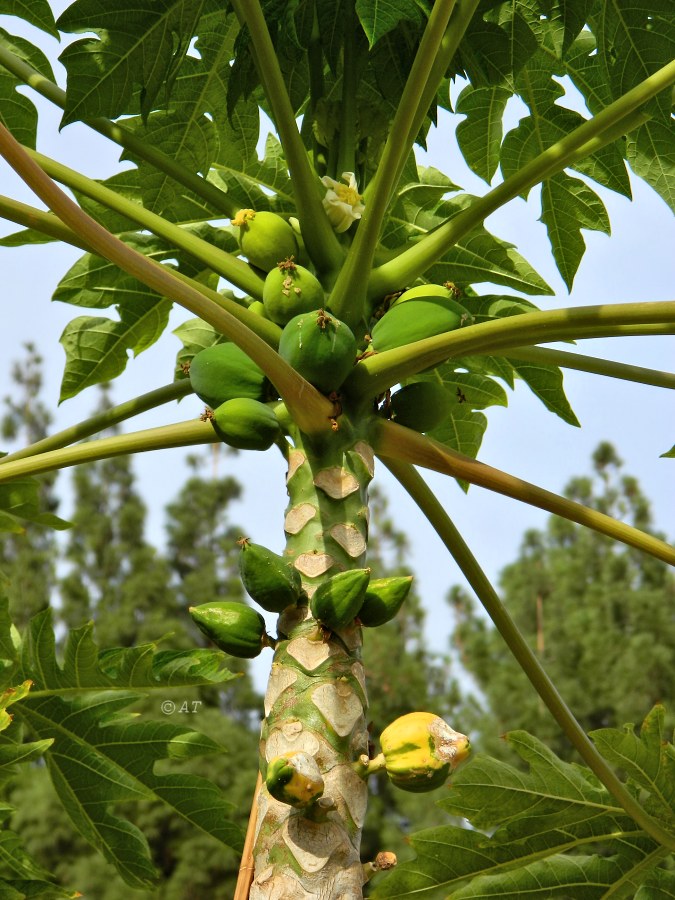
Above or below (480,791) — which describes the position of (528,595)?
above

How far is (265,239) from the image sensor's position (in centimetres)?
222

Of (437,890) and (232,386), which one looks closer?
(232,386)

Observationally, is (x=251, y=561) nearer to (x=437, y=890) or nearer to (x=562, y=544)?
(x=437, y=890)

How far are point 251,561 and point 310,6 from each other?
1277 mm

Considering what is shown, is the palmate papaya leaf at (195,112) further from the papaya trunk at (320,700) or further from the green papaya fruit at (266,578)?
the green papaya fruit at (266,578)

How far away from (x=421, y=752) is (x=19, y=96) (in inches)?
72.8

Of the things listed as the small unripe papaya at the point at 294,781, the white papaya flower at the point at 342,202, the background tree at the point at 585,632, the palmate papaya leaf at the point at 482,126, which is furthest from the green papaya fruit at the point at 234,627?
the background tree at the point at 585,632

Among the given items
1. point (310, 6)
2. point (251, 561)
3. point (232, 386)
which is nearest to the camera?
point (251, 561)

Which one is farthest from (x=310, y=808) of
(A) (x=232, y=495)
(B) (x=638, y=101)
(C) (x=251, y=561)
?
(A) (x=232, y=495)

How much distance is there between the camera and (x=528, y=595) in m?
20.1

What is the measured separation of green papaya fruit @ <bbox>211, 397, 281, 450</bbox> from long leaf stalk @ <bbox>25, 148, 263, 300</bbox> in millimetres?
349

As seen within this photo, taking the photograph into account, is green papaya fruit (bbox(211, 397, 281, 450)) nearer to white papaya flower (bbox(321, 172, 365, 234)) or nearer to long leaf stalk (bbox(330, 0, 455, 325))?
long leaf stalk (bbox(330, 0, 455, 325))

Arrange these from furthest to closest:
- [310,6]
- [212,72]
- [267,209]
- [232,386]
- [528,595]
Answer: [528,595] < [267,209] < [212,72] < [310,6] < [232,386]

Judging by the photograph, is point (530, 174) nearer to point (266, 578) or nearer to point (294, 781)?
point (266, 578)
